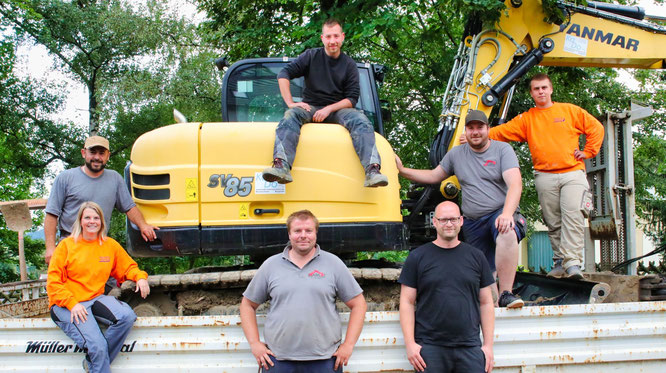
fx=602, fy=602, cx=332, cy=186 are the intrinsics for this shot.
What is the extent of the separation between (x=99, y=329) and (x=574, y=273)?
3.42m

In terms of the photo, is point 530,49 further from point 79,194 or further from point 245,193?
point 79,194

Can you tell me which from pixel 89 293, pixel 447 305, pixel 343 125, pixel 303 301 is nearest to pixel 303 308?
pixel 303 301

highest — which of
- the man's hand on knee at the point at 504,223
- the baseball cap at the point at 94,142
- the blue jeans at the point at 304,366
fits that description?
the baseball cap at the point at 94,142

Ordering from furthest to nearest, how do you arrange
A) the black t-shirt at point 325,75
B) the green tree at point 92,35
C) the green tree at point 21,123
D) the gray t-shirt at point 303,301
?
the green tree at point 92,35
the green tree at point 21,123
the black t-shirt at point 325,75
the gray t-shirt at point 303,301

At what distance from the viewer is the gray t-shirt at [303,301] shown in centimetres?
315

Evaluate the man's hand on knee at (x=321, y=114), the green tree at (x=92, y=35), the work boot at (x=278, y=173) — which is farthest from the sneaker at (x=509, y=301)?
the green tree at (x=92, y=35)

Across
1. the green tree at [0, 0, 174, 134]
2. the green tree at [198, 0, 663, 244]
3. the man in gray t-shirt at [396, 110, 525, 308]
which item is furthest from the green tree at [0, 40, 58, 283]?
the man in gray t-shirt at [396, 110, 525, 308]

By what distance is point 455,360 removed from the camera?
3.21 meters

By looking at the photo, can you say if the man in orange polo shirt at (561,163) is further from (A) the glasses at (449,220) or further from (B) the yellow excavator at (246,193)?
(A) the glasses at (449,220)

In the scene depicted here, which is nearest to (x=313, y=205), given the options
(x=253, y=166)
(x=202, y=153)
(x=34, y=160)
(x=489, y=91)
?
(x=253, y=166)

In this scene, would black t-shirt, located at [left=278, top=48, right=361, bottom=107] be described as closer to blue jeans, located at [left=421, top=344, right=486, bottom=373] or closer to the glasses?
the glasses

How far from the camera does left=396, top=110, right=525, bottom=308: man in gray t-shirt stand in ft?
13.0

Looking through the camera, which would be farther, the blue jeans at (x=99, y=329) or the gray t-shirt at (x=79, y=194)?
the gray t-shirt at (x=79, y=194)

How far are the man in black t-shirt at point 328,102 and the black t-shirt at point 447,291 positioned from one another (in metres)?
0.75
